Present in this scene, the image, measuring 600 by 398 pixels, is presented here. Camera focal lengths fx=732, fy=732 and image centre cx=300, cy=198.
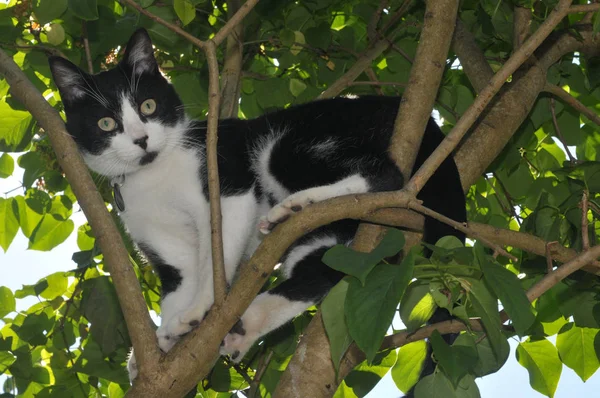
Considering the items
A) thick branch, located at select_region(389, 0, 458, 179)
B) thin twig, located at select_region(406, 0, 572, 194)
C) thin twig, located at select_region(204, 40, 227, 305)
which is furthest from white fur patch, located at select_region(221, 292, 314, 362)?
thin twig, located at select_region(406, 0, 572, 194)

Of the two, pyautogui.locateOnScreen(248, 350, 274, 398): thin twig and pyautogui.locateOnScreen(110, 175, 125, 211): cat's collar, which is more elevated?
pyautogui.locateOnScreen(110, 175, 125, 211): cat's collar

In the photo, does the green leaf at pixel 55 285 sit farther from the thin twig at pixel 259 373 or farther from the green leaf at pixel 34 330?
the thin twig at pixel 259 373

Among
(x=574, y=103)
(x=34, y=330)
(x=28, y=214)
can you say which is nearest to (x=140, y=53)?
(x=28, y=214)

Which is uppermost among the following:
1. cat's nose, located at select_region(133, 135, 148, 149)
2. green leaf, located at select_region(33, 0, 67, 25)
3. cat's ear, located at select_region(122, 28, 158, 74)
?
cat's ear, located at select_region(122, 28, 158, 74)

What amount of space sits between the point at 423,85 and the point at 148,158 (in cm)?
98

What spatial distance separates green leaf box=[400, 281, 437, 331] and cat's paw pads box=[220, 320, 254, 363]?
0.82 metres

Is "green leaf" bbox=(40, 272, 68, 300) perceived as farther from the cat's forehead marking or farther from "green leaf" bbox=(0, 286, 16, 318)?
the cat's forehead marking

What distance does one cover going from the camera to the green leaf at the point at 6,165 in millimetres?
3227

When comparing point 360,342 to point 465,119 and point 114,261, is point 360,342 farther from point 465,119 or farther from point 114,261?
point 114,261

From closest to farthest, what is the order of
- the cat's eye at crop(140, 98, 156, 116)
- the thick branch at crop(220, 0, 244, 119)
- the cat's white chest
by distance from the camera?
the cat's white chest → the cat's eye at crop(140, 98, 156, 116) → the thick branch at crop(220, 0, 244, 119)

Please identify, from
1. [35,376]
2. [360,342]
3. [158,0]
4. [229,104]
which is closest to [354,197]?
[360,342]

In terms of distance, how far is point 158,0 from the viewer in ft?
9.57

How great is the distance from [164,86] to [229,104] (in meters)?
0.30

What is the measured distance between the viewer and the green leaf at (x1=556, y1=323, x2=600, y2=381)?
2.58 meters
